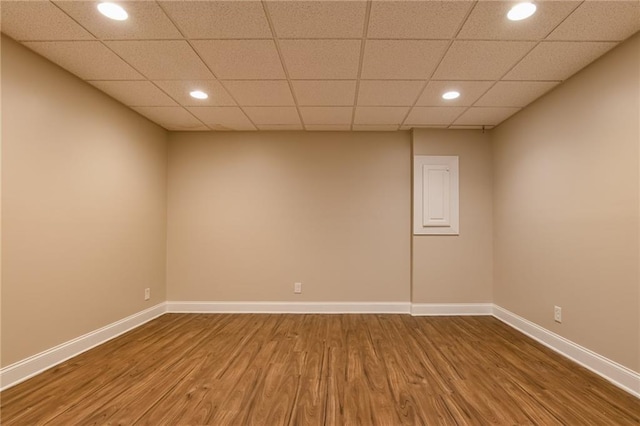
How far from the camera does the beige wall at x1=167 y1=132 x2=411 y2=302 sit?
14.2ft

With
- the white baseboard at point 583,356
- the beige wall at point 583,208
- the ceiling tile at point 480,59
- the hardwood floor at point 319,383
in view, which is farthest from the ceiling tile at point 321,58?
the white baseboard at point 583,356

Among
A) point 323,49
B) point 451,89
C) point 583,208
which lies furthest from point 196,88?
point 583,208

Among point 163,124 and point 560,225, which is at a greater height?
point 163,124

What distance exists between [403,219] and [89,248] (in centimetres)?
357

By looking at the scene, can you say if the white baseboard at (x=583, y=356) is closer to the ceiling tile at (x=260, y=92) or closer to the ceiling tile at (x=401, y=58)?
the ceiling tile at (x=401, y=58)

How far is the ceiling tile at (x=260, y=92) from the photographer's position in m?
2.86

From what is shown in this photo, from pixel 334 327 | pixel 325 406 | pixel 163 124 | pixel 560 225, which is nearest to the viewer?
pixel 325 406

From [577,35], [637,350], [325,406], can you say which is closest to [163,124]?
[325,406]

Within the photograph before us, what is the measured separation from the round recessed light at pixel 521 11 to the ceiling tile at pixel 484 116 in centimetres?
156

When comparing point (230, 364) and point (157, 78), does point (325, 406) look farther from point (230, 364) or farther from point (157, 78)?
point (157, 78)

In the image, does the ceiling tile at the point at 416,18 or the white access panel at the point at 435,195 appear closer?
the ceiling tile at the point at 416,18

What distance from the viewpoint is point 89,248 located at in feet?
9.77

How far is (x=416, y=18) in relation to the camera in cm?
197

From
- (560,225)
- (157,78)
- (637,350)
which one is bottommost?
(637,350)
